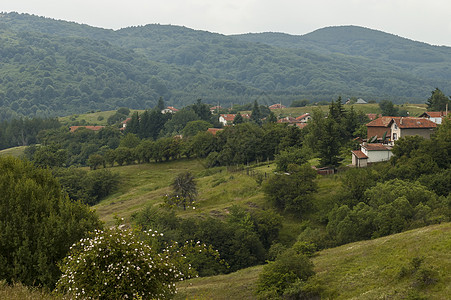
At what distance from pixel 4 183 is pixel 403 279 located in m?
22.3

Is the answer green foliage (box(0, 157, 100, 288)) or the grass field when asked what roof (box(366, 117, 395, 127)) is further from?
green foliage (box(0, 157, 100, 288))

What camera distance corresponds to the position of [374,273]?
28500mm

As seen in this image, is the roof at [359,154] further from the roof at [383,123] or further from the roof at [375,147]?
the roof at [383,123]

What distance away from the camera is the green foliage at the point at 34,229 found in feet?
66.5

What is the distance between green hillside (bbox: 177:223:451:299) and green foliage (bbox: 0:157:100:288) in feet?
22.0

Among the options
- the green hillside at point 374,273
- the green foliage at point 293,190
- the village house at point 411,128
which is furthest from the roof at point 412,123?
the green hillside at point 374,273

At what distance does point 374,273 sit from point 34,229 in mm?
20146

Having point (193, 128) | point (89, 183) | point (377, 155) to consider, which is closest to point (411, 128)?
point (377, 155)

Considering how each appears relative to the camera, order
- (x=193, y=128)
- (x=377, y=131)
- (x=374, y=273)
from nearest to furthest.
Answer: (x=374, y=273) → (x=377, y=131) → (x=193, y=128)

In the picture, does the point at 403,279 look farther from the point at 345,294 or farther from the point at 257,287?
the point at 257,287

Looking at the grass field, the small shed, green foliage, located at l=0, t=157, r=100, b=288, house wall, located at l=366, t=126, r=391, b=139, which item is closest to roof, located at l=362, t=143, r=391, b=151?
the small shed

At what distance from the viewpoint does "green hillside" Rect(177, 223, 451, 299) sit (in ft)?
79.1

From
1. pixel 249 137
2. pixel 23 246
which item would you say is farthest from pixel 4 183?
pixel 249 137

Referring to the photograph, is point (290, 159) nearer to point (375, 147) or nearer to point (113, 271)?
point (375, 147)
